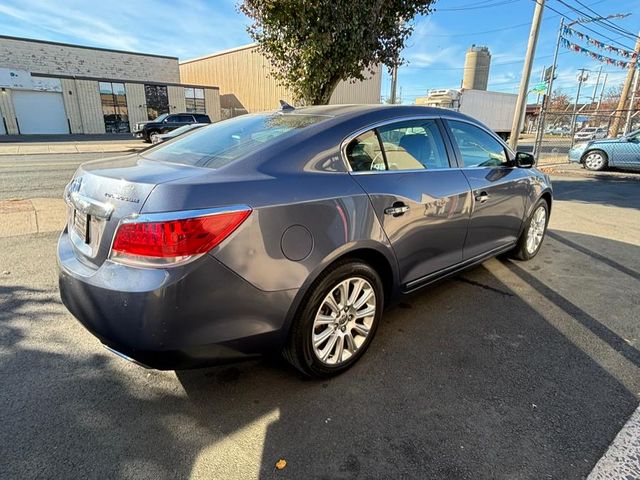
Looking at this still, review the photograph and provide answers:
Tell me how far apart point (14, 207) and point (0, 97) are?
88.8 feet

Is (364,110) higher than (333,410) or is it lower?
higher

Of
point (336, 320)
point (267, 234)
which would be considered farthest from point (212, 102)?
point (267, 234)

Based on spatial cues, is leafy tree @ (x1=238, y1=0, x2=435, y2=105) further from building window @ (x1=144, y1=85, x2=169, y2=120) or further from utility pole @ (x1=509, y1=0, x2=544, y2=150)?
building window @ (x1=144, y1=85, x2=169, y2=120)

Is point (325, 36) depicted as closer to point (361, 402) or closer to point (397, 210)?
point (397, 210)

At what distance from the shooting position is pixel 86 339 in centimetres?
284

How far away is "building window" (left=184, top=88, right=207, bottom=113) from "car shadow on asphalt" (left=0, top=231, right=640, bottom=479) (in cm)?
3395

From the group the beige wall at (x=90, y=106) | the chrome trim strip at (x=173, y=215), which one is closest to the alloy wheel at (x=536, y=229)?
the chrome trim strip at (x=173, y=215)

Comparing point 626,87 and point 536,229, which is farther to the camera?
point 626,87

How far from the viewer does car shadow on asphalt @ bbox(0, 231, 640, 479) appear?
1.88 metres

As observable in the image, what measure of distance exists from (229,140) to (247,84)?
1488 inches

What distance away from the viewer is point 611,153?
12695 millimetres

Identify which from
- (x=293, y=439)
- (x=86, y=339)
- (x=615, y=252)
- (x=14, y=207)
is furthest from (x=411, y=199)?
(x=14, y=207)

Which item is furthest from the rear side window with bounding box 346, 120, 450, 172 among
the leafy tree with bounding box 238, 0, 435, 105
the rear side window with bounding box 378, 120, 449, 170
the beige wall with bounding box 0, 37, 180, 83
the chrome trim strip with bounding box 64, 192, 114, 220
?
the beige wall with bounding box 0, 37, 180, 83

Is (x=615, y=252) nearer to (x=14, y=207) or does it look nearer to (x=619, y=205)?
(x=619, y=205)
